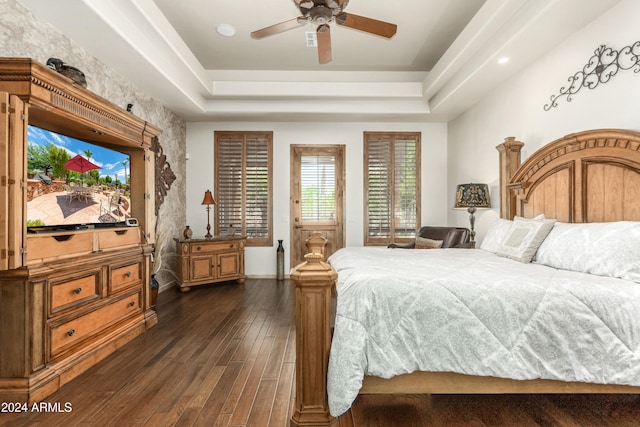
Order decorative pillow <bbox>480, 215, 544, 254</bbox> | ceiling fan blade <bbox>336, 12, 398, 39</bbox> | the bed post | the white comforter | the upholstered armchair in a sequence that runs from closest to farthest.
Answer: the white comforter < ceiling fan blade <bbox>336, 12, 398, 39</bbox> < decorative pillow <bbox>480, 215, 544, 254</bbox> < the bed post < the upholstered armchair

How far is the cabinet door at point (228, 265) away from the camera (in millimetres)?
4946

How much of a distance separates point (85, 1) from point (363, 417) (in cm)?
340

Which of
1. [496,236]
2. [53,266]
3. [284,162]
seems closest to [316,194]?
[284,162]

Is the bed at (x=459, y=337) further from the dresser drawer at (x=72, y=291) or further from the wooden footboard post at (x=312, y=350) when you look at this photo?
the dresser drawer at (x=72, y=291)

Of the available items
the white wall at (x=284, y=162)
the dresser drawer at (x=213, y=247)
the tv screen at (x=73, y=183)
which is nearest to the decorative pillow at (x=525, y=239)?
the white wall at (x=284, y=162)

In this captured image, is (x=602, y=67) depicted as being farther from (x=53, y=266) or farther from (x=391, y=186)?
(x=53, y=266)

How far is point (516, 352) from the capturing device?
1608 mm

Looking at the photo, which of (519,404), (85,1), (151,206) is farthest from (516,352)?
(85,1)

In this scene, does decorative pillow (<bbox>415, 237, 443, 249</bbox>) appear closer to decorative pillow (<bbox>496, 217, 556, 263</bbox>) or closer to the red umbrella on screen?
decorative pillow (<bbox>496, 217, 556, 263</bbox>)

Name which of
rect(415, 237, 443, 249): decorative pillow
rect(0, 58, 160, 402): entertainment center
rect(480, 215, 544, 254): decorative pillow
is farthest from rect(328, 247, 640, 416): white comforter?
rect(415, 237, 443, 249): decorative pillow

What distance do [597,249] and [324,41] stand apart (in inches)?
100

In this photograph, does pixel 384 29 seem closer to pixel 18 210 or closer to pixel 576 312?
pixel 576 312

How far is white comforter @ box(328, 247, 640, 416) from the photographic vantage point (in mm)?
1579

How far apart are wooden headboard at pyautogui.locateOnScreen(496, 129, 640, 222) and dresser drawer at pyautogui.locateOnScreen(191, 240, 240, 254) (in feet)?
12.6
